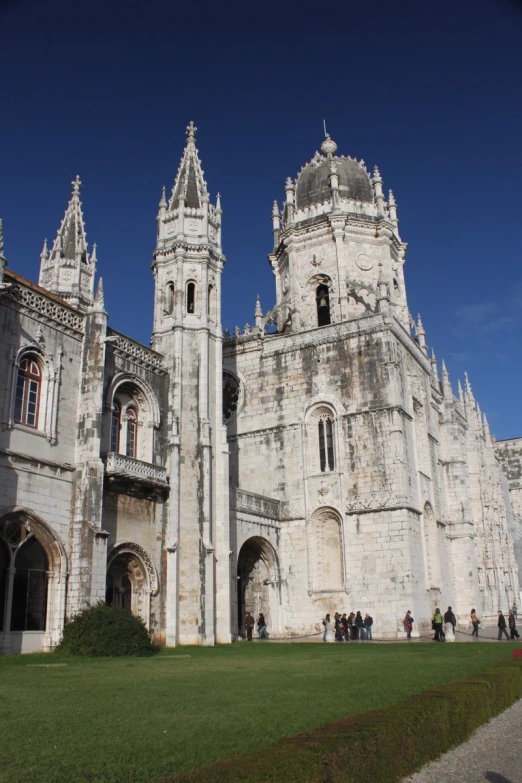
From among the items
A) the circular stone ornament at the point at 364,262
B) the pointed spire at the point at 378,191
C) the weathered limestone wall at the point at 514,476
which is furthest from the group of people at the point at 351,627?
the weathered limestone wall at the point at 514,476

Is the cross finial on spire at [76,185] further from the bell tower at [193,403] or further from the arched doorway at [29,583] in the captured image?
the arched doorway at [29,583]

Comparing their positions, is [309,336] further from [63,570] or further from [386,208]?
[63,570]

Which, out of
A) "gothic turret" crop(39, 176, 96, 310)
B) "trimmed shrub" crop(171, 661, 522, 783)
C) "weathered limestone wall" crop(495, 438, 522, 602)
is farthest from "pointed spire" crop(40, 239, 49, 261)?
"weathered limestone wall" crop(495, 438, 522, 602)

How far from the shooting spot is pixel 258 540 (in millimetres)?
31516

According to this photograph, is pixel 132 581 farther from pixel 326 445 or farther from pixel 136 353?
pixel 326 445

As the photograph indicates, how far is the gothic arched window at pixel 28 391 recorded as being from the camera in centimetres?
2118

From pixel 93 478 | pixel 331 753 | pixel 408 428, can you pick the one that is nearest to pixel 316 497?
pixel 408 428

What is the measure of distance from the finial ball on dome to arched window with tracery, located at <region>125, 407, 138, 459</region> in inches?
923

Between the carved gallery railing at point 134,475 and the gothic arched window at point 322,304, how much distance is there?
1598 centimetres

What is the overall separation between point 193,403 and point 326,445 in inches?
331

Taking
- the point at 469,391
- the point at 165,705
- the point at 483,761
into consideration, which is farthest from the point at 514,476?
the point at 165,705

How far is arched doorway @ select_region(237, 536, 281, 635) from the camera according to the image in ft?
105

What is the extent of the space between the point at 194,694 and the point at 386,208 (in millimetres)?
35012

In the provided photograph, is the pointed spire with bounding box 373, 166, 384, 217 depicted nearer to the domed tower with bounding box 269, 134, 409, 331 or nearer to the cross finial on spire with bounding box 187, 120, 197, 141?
the domed tower with bounding box 269, 134, 409, 331
